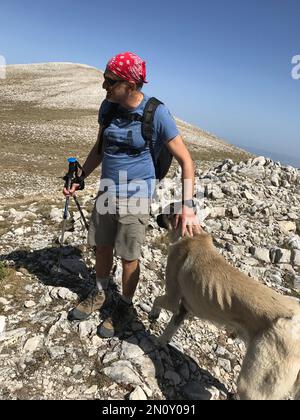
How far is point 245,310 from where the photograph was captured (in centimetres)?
427

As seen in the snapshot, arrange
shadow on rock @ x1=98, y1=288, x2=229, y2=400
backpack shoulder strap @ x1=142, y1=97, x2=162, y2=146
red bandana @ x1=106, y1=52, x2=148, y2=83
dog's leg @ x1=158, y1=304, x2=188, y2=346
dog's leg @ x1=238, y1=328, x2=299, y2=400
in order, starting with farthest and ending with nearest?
dog's leg @ x1=158, y1=304, x2=188, y2=346 → shadow on rock @ x1=98, y1=288, x2=229, y2=400 → backpack shoulder strap @ x1=142, y1=97, x2=162, y2=146 → red bandana @ x1=106, y1=52, x2=148, y2=83 → dog's leg @ x1=238, y1=328, x2=299, y2=400

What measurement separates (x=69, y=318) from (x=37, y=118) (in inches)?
1516

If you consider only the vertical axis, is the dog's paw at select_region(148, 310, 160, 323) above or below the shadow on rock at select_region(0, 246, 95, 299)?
below

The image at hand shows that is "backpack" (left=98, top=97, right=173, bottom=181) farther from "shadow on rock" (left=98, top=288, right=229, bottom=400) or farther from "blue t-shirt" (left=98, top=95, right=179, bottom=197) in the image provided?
"shadow on rock" (left=98, top=288, right=229, bottom=400)

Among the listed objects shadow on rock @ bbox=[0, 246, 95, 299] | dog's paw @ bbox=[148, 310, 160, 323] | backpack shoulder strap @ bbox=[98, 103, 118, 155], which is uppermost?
backpack shoulder strap @ bbox=[98, 103, 118, 155]

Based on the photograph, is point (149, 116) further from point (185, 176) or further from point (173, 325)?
point (173, 325)

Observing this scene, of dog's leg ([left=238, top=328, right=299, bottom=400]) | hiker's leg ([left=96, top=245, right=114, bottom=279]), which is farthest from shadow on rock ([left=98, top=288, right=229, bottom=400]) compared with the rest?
dog's leg ([left=238, top=328, right=299, bottom=400])

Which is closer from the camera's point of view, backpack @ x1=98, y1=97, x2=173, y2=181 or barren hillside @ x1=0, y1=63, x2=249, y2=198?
backpack @ x1=98, y1=97, x2=173, y2=181

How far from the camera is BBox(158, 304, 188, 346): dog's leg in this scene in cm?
553

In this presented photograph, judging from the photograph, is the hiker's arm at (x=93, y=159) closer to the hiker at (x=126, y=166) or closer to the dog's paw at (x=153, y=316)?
the hiker at (x=126, y=166)

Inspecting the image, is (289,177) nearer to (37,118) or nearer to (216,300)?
(216,300)

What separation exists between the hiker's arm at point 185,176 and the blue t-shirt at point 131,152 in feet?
0.40

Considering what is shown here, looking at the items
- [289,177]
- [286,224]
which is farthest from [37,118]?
[286,224]

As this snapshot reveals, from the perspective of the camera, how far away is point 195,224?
5098mm
